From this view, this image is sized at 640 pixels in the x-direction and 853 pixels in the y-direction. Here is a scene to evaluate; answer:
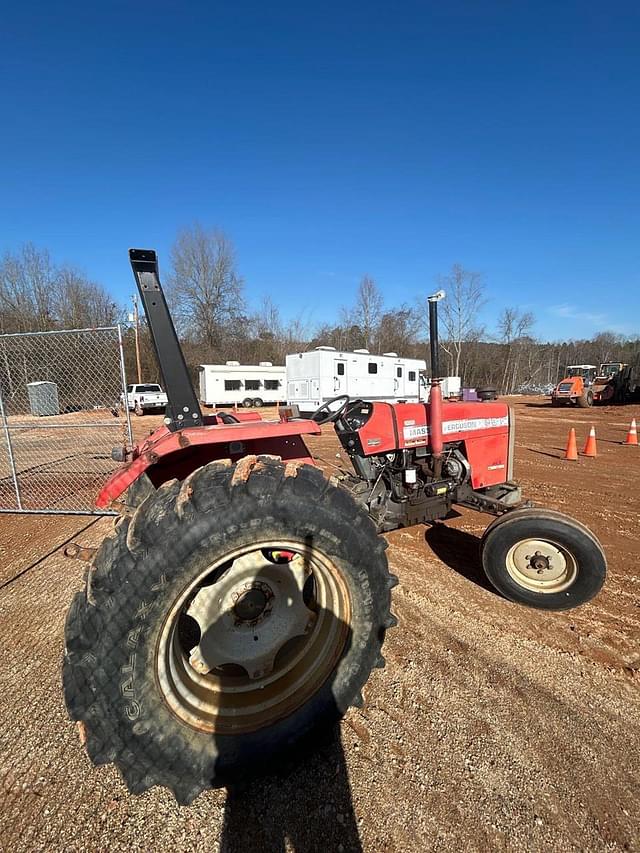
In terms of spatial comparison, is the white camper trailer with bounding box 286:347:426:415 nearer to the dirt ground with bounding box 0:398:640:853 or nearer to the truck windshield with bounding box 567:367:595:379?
the dirt ground with bounding box 0:398:640:853

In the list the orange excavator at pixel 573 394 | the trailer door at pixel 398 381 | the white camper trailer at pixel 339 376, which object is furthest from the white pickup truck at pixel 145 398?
the orange excavator at pixel 573 394

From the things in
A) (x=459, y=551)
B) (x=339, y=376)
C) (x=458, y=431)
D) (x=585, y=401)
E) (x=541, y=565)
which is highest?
(x=339, y=376)

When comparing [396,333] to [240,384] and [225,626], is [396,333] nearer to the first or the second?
[240,384]

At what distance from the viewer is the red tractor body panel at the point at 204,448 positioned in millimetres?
1979

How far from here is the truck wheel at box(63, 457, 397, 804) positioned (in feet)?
4.58

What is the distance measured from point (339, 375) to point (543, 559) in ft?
52.5

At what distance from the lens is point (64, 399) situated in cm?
759

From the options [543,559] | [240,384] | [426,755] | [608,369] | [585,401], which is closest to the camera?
[426,755]

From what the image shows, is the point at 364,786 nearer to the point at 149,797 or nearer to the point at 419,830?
the point at 419,830

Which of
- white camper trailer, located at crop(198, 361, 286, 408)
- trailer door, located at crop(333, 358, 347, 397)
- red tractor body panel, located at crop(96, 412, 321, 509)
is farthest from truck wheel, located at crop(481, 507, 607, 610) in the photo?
white camper trailer, located at crop(198, 361, 286, 408)

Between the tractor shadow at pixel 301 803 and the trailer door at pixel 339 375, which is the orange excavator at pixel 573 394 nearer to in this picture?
the trailer door at pixel 339 375

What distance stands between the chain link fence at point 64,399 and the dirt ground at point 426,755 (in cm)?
264

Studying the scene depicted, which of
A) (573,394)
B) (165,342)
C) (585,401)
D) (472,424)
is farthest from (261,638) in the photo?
(585,401)

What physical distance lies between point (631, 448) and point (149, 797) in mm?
11092
